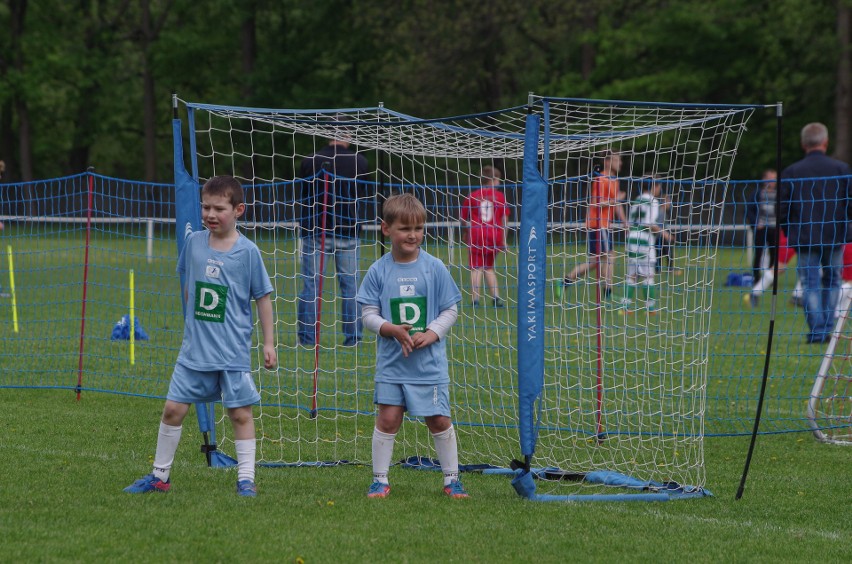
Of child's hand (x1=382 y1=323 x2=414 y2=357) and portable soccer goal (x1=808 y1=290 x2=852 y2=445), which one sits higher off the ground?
child's hand (x1=382 y1=323 x2=414 y2=357)

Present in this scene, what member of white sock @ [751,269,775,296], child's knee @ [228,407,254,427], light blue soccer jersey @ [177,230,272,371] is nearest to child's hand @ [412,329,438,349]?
light blue soccer jersey @ [177,230,272,371]

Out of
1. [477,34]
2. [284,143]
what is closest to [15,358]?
[477,34]

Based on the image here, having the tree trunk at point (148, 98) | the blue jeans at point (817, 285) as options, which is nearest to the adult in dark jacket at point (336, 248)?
the blue jeans at point (817, 285)

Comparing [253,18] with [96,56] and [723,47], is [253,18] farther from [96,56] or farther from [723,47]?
[723,47]

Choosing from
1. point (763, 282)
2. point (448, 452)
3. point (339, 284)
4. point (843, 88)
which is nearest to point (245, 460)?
point (448, 452)

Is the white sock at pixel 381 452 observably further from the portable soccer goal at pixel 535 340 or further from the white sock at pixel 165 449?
the white sock at pixel 165 449

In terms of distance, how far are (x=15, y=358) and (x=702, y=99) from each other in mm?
30698

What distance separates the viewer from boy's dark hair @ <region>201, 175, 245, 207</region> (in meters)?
5.81

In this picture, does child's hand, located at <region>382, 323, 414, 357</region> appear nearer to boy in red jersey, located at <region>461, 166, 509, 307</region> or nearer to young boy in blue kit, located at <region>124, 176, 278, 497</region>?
young boy in blue kit, located at <region>124, 176, 278, 497</region>

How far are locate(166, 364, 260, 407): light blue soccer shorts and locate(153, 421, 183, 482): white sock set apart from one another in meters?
0.19

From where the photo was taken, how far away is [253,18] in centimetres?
4422

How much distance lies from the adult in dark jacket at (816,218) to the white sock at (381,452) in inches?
230

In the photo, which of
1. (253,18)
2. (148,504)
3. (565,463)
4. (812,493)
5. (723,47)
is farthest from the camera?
(253,18)

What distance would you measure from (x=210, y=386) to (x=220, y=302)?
0.45m
